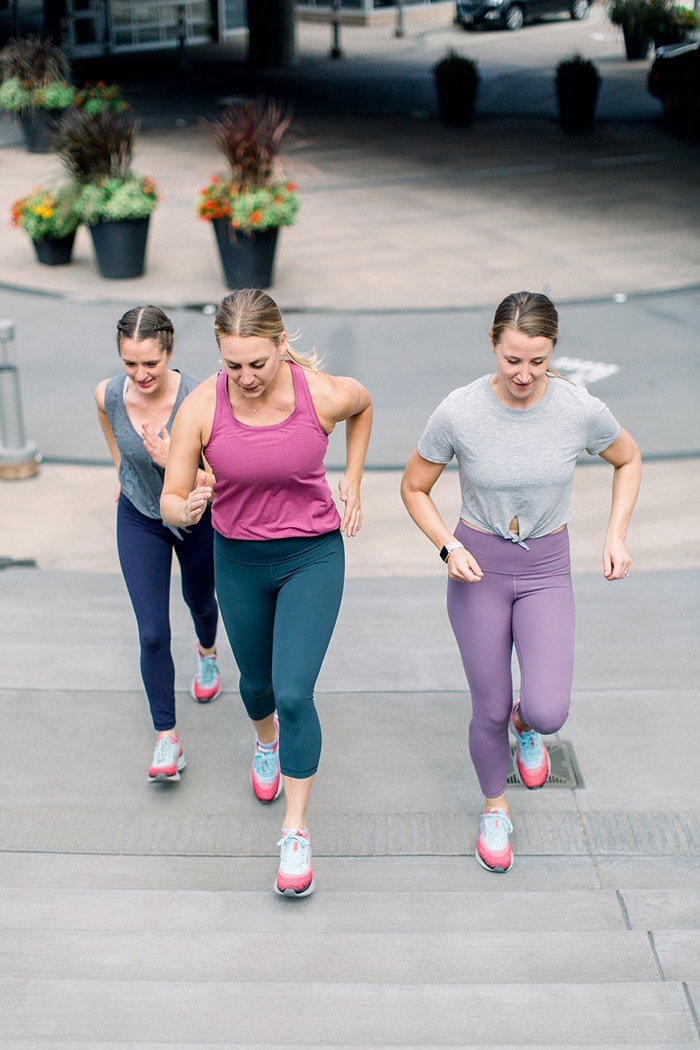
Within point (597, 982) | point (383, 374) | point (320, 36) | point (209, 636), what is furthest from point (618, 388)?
point (320, 36)

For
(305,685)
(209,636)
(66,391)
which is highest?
(305,685)

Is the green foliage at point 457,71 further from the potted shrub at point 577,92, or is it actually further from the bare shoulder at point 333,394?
the bare shoulder at point 333,394

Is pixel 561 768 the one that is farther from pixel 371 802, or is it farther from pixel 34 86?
pixel 34 86

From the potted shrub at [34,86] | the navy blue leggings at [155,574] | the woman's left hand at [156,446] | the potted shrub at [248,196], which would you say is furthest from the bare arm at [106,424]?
the potted shrub at [34,86]

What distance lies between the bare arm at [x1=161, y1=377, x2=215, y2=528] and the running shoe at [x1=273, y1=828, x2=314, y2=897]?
97cm

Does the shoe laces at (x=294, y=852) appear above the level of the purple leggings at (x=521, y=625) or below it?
below

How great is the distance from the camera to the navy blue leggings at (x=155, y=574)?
4.07 meters

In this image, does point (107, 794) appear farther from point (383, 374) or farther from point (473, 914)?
point (383, 374)

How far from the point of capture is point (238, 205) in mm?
11445

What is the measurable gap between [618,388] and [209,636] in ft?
17.5

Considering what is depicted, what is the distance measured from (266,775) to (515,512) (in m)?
1.27

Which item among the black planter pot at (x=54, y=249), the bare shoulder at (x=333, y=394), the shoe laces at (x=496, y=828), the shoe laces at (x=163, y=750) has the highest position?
the bare shoulder at (x=333, y=394)

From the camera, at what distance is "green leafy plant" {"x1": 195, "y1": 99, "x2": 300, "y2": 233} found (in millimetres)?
11250

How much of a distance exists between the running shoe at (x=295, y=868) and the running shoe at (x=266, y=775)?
0.46 meters
